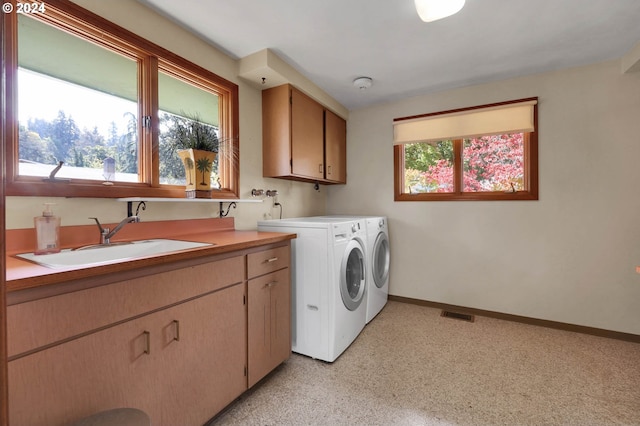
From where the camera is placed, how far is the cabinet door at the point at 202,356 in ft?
3.80

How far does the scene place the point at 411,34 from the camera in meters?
1.91

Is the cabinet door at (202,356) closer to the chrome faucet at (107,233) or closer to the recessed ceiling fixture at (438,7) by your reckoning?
the chrome faucet at (107,233)

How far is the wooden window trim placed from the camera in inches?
47.1

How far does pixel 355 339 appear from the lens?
7.45ft

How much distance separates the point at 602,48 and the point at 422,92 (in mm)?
1345

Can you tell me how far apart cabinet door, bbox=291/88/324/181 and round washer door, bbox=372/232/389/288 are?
0.90m

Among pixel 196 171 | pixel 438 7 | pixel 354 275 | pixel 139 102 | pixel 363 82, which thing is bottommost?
pixel 354 275

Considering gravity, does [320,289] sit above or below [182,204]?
below

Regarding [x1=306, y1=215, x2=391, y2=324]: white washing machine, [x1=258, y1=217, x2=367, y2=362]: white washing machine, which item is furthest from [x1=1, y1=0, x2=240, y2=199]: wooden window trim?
[x1=306, y1=215, x2=391, y2=324]: white washing machine

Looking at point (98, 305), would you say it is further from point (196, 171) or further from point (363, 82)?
point (363, 82)

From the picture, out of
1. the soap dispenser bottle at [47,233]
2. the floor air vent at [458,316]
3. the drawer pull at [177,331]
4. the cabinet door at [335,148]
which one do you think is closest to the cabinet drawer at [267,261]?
the drawer pull at [177,331]

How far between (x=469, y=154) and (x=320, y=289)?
2.11m

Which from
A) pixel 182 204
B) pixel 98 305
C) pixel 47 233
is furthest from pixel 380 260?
pixel 47 233

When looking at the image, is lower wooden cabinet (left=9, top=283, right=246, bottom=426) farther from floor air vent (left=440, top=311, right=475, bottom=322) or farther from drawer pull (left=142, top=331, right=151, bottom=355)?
floor air vent (left=440, top=311, right=475, bottom=322)
